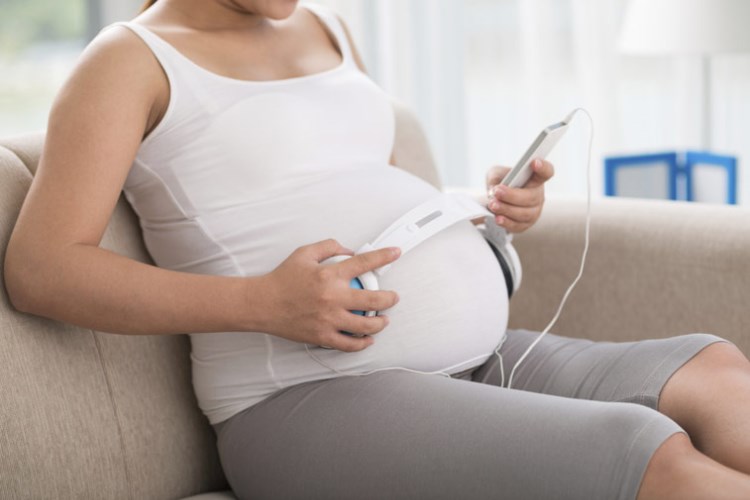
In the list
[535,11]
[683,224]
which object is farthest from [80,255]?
[535,11]

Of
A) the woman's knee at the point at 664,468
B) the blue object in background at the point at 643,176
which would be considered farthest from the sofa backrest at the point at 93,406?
the blue object in background at the point at 643,176

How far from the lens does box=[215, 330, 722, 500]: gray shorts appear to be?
90 cm

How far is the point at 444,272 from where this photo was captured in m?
1.15

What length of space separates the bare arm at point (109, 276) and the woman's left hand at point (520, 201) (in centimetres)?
24

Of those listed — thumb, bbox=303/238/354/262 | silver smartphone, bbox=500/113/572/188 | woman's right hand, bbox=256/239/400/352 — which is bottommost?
woman's right hand, bbox=256/239/400/352

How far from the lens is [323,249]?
105 cm

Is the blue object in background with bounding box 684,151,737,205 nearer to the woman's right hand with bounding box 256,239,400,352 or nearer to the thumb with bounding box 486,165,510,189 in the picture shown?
the thumb with bounding box 486,165,510,189

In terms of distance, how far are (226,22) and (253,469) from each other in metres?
0.56

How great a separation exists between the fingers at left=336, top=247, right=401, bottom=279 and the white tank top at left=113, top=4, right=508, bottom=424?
0.06m

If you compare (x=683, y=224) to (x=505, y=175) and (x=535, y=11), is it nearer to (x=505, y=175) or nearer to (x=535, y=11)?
(x=505, y=175)

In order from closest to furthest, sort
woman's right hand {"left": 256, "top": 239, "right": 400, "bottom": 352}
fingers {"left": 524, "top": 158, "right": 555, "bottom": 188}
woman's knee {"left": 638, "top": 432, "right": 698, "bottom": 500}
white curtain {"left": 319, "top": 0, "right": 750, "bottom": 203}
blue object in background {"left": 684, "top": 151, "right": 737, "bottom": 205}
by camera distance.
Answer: woman's knee {"left": 638, "top": 432, "right": 698, "bottom": 500} → woman's right hand {"left": 256, "top": 239, "right": 400, "bottom": 352} → fingers {"left": 524, "top": 158, "right": 555, "bottom": 188} → blue object in background {"left": 684, "top": 151, "right": 737, "bottom": 205} → white curtain {"left": 319, "top": 0, "right": 750, "bottom": 203}

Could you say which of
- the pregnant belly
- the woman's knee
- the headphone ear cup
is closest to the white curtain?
the headphone ear cup

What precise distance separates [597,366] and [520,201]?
0.23m

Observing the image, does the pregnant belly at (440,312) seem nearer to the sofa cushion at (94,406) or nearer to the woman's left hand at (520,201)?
the woman's left hand at (520,201)
